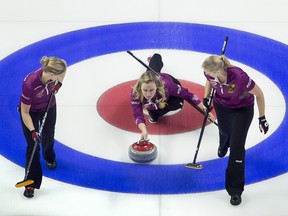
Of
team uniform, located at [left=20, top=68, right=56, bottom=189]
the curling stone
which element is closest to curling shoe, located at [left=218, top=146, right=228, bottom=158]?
the curling stone

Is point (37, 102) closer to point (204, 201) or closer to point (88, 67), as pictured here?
point (204, 201)

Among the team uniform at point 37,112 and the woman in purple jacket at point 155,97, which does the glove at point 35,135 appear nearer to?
the team uniform at point 37,112

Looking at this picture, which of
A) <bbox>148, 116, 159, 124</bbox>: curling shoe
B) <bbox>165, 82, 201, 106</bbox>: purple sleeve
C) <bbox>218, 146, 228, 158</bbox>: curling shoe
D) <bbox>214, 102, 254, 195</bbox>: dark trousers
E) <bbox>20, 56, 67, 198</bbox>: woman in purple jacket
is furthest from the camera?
<bbox>148, 116, 159, 124</bbox>: curling shoe

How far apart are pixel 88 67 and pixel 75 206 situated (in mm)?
2719

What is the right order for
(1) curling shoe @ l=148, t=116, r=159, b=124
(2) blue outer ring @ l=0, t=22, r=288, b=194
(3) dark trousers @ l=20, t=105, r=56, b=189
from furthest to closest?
(1) curling shoe @ l=148, t=116, r=159, b=124, (2) blue outer ring @ l=0, t=22, r=288, b=194, (3) dark trousers @ l=20, t=105, r=56, b=189

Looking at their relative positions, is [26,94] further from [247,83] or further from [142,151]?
[247,83]

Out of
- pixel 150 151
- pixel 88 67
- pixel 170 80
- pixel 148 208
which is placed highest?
pixel 88 67

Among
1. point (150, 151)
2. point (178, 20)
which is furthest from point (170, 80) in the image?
point (178, 20)

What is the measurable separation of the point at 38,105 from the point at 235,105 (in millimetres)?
1807

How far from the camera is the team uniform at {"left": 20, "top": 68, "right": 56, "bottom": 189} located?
185 inches

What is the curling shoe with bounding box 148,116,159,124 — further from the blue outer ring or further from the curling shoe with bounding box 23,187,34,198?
the curling shoe with bounding box 23,187,34,198

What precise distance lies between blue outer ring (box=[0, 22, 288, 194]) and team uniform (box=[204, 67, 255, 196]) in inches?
14.7

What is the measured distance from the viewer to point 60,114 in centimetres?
646

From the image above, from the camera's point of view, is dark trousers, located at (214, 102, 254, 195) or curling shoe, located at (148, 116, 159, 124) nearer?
dark trousers, located at (214, 102, 254, 195)
